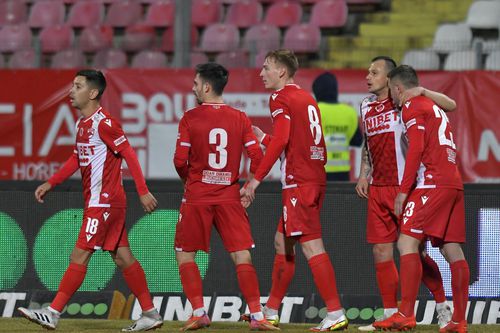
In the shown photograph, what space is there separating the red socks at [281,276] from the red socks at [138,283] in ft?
2.98

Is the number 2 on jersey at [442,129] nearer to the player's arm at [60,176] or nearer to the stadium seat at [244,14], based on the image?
the player's arm at [60,176]

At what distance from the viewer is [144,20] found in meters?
22.0

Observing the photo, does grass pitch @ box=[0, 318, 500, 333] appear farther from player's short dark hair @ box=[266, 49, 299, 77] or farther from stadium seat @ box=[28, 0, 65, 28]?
stadium seat @ box=[28, 0, 65, 28]

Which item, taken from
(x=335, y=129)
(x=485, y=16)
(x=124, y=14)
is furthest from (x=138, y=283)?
(x=124, y=14)

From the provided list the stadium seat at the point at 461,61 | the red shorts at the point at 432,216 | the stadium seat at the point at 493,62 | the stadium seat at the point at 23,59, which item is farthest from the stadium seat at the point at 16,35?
the red shorts at the point at 432,216

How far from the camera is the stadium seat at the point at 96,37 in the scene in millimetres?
21016

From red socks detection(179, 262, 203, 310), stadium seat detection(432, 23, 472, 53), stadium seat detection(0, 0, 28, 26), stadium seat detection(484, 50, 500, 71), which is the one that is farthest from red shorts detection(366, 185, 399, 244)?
stadium seat detection(0, 0, 28, 26)

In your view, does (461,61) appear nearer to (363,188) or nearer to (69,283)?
(363,188)

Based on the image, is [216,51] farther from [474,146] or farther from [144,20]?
[474,146]

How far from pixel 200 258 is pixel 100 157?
6.21ft

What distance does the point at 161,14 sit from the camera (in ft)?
71.1

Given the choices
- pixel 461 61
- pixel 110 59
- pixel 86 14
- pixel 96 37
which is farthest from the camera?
pixel 86 14

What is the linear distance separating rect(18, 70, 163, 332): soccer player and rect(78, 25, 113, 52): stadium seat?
36.5 ft

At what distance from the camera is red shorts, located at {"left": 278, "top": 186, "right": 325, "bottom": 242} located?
377 inches
